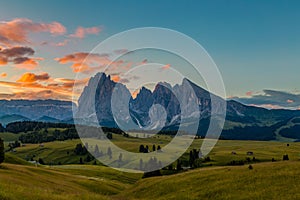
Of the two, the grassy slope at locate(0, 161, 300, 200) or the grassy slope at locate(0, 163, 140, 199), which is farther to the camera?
the grassy slope at locate(0, 161, 300, 200)

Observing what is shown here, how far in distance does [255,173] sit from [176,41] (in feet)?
82.3

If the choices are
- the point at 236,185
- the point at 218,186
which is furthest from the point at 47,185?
the point at 236,185

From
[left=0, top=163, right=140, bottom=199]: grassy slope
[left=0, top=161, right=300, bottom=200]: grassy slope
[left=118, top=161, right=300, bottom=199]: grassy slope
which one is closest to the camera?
Result: [left=0, top=163, right=140, bottom=199]: grassy slope

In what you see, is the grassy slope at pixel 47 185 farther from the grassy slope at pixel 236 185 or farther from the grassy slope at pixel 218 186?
the grassy slope at pixel 236 185

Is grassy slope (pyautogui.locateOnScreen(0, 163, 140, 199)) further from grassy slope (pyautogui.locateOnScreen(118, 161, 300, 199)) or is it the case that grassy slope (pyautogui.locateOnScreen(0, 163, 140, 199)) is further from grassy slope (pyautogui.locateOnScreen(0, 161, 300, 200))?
grassy slope (pyautogui.locateOnScreen(118, 161, 300, 199))

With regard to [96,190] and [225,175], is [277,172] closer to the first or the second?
[225,175]

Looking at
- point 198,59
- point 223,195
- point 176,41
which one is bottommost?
point 223,195

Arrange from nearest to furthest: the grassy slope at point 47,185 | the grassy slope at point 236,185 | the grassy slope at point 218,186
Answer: the grassy slope at point 47,185 → the grassy slope at point 218,186 → the grassy slope at point 236,185

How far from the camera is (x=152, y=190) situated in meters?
60.5

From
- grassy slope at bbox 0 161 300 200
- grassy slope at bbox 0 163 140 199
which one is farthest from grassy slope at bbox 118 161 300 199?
grassy slope at bbox 0 163 140 199

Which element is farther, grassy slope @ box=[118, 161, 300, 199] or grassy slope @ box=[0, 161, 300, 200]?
grassy slope @ box=[118, 161, 300, 199]

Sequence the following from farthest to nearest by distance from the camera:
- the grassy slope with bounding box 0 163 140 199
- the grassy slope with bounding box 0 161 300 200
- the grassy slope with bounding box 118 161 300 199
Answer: the grassy slope with bounding box 118 161 300 199 → the grassy slope with bounding box 0 161 300 200 → the grassy slope with bounding box 0 163 140 199

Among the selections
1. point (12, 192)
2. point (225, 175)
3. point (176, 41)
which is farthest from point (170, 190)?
Answer: point (12, 192)

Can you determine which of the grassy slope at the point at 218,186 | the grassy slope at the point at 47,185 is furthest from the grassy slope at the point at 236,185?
the grassy slope at the point at 47,185
